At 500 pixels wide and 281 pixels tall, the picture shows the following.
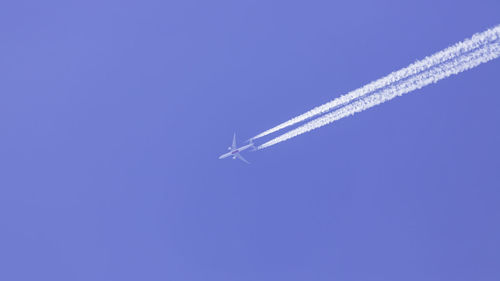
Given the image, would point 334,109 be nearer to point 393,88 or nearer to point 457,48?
point 393,88

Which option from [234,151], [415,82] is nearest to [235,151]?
[234,151]

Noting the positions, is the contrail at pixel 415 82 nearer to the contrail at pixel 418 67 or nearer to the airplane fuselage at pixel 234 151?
the contrail at pixel 418 67

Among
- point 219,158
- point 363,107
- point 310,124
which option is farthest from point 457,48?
point 219,158

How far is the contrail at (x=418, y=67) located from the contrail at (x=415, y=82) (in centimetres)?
25

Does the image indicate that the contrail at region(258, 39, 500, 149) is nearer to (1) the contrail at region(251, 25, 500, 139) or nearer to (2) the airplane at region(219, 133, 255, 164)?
(1) the contrail at region(251, 25, 500, 139)

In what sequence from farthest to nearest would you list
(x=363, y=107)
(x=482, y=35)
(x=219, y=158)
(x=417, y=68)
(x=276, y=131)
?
(x=219, y=158) < (x=276, y=131) < (x=363, y=107) < (x=417, y=68) < (x=482, y=35)

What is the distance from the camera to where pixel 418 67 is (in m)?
27.3

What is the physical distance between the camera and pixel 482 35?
25.5 metres

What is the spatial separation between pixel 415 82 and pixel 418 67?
0.88 metres

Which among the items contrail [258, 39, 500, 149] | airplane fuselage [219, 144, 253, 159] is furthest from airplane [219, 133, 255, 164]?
contrail [258, 39, 500, 149]

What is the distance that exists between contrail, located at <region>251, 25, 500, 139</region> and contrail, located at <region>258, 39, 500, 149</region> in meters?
0.25

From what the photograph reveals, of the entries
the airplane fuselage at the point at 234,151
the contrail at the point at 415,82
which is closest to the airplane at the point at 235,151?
the airplane fuselage at the point at 234,151

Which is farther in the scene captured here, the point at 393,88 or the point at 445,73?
the point at 393,88

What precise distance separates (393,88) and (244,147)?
11.9m
